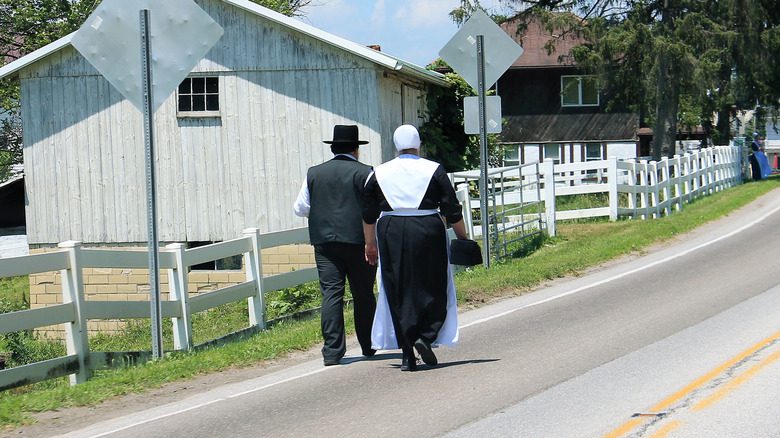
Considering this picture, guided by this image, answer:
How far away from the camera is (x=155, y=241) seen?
10.4 m

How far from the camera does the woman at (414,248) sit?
29.9 ft

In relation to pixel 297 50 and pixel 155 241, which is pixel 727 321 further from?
pixel 297 50

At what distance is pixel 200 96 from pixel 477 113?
9.08 m

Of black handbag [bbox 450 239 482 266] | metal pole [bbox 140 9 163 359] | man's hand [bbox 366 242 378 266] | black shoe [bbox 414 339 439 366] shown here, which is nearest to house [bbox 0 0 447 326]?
metal pole [bbox 140 9 163 359]

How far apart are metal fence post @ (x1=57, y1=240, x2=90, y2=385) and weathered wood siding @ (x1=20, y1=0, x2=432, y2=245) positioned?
1222 centimetres

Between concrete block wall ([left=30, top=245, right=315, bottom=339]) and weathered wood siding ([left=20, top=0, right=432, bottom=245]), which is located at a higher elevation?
weathered wood siding ([left=20, top=0, right=432, bottom=245])

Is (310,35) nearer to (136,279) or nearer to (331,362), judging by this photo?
(136,279)

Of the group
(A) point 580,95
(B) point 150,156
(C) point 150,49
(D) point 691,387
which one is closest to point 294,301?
(B) point 150,156

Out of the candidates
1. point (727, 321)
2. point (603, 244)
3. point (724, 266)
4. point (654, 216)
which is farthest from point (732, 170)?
point (727, 321)

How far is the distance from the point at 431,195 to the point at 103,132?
15.5 meters

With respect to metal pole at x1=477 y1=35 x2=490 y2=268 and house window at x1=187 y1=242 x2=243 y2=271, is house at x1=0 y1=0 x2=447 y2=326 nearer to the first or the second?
house window at x1=187 y1=242 x2=243 y2=271

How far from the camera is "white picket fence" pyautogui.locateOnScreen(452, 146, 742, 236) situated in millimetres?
20500

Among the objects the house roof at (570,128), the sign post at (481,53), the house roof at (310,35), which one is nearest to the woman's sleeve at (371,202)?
the sign post at (481,53)

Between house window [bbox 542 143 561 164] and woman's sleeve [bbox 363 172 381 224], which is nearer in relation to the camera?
woman's sleeve [bbox 363 172 381 224]
